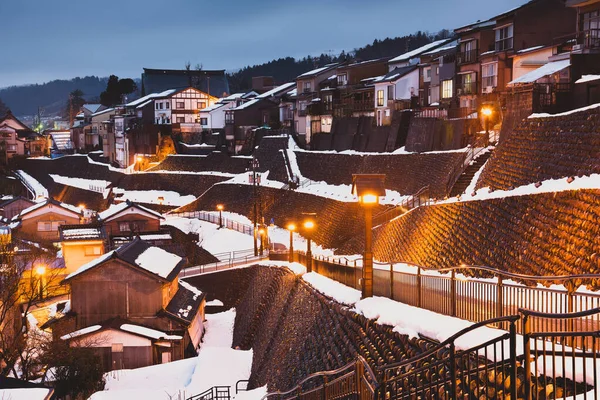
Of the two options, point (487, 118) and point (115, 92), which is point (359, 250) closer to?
point (487, 118)

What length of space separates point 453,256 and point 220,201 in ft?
116

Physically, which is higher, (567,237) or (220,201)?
(567,237)

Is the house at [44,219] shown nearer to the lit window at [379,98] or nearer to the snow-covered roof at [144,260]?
the snow-covered roof at [144,260]

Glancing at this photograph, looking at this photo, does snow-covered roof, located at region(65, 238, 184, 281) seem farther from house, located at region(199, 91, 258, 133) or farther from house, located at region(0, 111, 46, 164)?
house, located at region(0, 111, 46, 164)

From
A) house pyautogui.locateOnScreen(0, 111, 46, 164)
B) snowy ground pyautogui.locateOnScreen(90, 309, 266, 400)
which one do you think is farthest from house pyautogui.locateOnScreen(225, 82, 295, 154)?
snowy ground pyautogui.locateOnScreen(90, 309, 266, 400)

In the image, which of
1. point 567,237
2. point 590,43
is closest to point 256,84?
point 590,43

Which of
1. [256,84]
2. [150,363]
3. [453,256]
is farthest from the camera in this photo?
[256,84]

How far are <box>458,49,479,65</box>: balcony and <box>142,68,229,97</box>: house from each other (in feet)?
174

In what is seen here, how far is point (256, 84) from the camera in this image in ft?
294

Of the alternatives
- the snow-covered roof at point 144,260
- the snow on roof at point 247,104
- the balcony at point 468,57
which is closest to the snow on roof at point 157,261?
the snow-covered roof at point 144,260

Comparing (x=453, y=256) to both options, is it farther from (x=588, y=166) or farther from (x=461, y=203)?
(x=588, y=166)

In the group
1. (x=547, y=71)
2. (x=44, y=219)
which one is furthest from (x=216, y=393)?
(x=44, y=219)

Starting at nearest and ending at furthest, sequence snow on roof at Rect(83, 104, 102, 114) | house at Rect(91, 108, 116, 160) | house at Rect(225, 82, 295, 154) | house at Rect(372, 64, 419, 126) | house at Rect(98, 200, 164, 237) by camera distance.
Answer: house at Rect(98, 200, 164, 237) < house at Rect(372, 64, 419, 126) < house at Rect(225, 82, 295, 154) < house at Rect(91, 108, 116, 160) < snow on roof at Rect(83, 104, 102, 114)

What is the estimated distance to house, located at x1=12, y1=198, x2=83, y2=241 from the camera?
48000 mm
